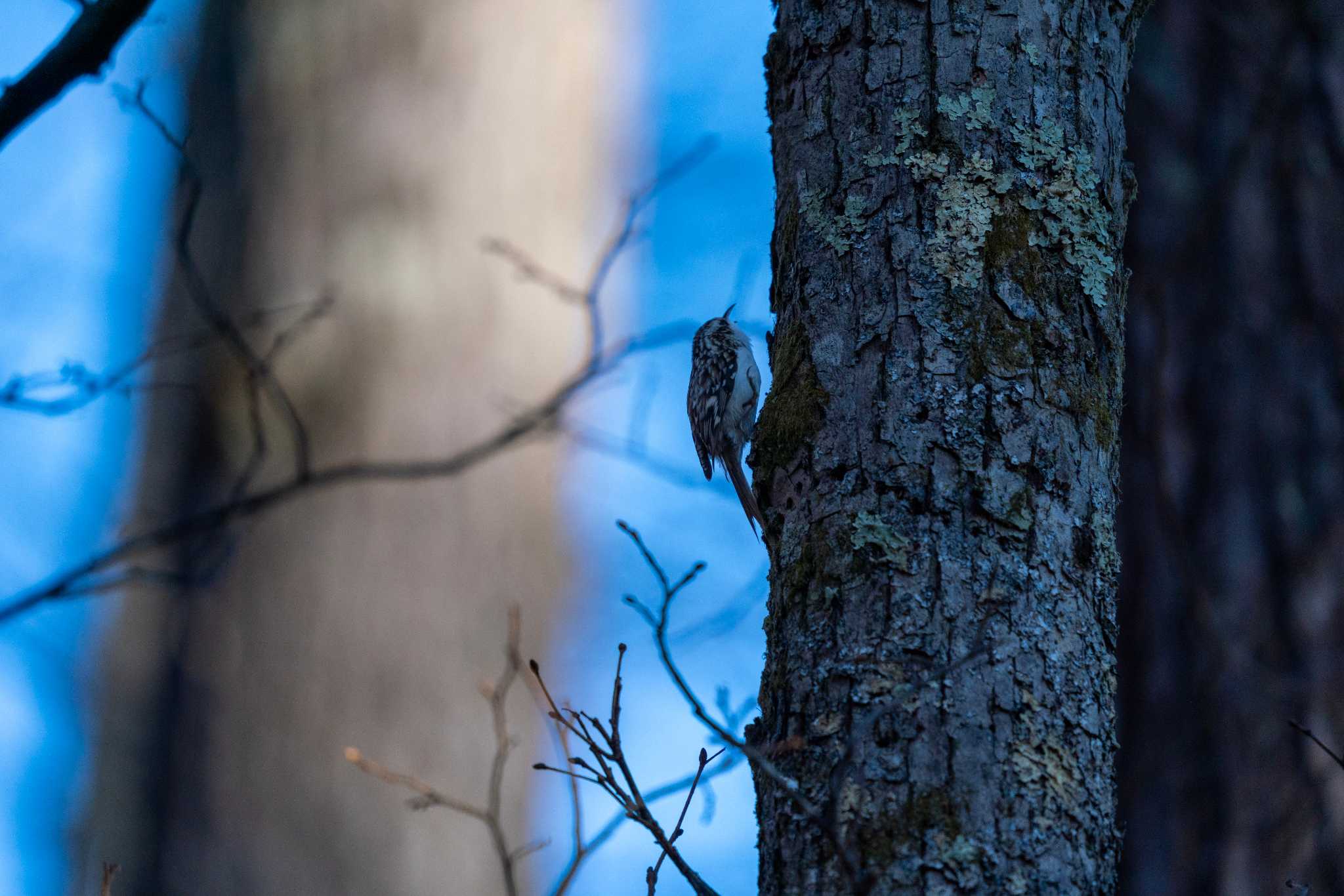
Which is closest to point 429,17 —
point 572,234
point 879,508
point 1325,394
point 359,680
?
point 572,234

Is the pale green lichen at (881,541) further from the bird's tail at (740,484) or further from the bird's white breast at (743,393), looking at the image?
the bird's white breast at (743,393)

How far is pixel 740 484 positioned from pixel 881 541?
2.86m

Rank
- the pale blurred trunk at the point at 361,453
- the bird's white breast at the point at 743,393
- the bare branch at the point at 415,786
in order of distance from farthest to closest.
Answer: the bird's white breast at the point at 743,393 → the pale blurred trunk at the point at 361,453 → the bare branch at the point at 415,786

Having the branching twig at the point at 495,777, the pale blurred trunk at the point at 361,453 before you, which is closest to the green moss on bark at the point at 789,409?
the branching twig at the point at 495,777

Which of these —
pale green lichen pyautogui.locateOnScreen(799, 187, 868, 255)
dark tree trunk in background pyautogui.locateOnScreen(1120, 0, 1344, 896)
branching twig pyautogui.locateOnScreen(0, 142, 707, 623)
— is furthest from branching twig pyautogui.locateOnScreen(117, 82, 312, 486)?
dark tree trunk in background pyautogui.locateOnScreen(1120, 0, 1344, 896)

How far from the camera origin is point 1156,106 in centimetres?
339

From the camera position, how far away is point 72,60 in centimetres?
180

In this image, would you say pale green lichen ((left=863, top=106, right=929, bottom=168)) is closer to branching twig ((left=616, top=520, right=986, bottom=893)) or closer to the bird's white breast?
branching twig ((left=616, top=520, right=986, bottom=893))

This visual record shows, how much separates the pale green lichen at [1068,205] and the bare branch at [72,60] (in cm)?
131

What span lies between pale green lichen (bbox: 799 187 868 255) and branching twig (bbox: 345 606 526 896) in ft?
3.07

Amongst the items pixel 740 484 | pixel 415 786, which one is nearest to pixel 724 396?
pixel 740 484

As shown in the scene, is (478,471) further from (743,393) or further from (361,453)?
(743,393)

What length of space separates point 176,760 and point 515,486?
3.05 feet

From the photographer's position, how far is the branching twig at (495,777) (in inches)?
71.2
